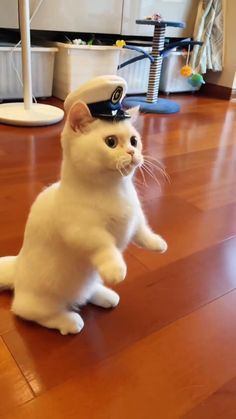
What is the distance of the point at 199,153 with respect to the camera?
1.65m

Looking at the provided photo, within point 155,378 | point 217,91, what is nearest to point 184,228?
point 155,378

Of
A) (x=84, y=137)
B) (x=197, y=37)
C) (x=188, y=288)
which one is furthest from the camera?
(x=197, y=37)

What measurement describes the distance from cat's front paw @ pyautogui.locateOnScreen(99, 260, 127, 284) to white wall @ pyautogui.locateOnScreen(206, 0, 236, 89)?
2.65m

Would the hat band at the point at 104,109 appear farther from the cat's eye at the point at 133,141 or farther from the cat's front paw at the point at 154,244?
the cat's front paw at the point at 154,244

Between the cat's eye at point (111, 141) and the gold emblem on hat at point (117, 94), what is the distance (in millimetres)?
52

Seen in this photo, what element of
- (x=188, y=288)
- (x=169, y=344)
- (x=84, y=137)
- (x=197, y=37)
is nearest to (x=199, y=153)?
(x=188, y=288)

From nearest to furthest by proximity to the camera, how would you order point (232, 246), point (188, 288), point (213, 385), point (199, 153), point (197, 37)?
point (213, 385) < point (188, 288) < point (232, 246) < point (199, 153) < point (197, 37)

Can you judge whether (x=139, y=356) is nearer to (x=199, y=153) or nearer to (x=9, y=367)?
(x=9, y=367)

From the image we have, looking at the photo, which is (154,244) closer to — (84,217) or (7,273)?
(84,217)

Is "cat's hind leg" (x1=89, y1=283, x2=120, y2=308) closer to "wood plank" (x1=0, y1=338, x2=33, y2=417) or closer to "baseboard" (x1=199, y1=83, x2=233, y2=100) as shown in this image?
"wood plank" (x1=0, y1=338, x2=33, y2=417)

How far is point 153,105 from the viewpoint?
90.9 inches

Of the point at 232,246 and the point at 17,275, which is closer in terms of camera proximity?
the point at 17,275

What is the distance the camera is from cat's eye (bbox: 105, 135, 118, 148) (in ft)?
1.65

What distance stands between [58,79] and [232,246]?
1759 millimetres
